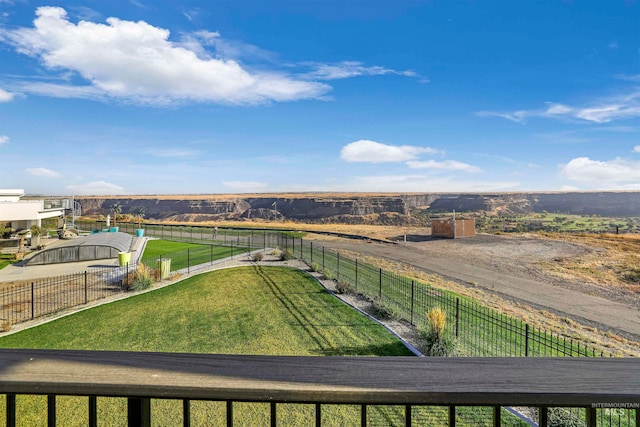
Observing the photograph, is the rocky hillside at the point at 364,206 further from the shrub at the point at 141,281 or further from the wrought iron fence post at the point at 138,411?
the wrought iron fence post at the point at 138,411

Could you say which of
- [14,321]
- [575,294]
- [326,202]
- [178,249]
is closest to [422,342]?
[14,321]

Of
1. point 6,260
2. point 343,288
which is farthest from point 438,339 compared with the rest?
point 6,260

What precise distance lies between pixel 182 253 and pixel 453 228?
31590mm

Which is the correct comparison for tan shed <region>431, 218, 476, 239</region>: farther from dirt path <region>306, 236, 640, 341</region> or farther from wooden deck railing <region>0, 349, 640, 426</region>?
wooden deck railing <region>0, 349, 640, 426</region>

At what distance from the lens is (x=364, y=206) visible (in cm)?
9931

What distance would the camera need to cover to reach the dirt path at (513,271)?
14.8 meters

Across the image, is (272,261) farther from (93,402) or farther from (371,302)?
(93,402)

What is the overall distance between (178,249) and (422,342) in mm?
24605

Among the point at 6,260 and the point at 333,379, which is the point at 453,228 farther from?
the point at 333,379

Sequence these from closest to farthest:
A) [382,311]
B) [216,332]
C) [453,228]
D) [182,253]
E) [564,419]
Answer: [564,419] → [216,332] → [382,311] → [182,253] → [453,228]

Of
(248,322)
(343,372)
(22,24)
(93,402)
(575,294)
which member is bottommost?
(575,294)

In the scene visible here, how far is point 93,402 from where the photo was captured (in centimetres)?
109

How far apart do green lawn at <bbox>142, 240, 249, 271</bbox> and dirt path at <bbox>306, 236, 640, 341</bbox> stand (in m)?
12.2

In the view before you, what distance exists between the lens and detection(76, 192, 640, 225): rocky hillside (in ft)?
323
